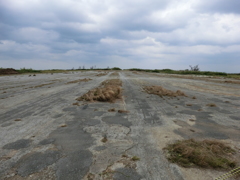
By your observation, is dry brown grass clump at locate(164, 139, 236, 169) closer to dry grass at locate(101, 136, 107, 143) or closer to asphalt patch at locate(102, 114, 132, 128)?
dry grass at locate(101, 136, 107, 143)

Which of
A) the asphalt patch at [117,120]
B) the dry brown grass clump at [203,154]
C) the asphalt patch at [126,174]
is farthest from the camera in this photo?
the asphalt patch at [117,120]

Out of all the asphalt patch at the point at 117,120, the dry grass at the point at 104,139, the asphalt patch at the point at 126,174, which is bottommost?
the asphalt patch at the point at 126,174

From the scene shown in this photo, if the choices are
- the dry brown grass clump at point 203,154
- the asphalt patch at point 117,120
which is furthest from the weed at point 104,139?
the dry brown grass clump at point 203,154

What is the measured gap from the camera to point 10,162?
290cm

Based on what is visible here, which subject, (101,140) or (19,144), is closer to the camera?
(19,144)

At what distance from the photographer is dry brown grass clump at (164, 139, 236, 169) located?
278cm

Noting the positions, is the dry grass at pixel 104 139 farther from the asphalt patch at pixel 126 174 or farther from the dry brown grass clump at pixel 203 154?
the dry brown grass clump at pixel 203 154

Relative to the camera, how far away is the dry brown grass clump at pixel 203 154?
2781 mm

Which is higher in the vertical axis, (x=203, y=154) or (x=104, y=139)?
(x=203, y=154)


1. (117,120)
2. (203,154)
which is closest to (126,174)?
(203,154)

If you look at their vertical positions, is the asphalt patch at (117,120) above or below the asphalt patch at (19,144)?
above

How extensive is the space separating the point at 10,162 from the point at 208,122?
535cm

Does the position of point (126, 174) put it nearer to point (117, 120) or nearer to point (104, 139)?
point (104, 139)

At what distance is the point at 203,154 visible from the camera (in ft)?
9.66
